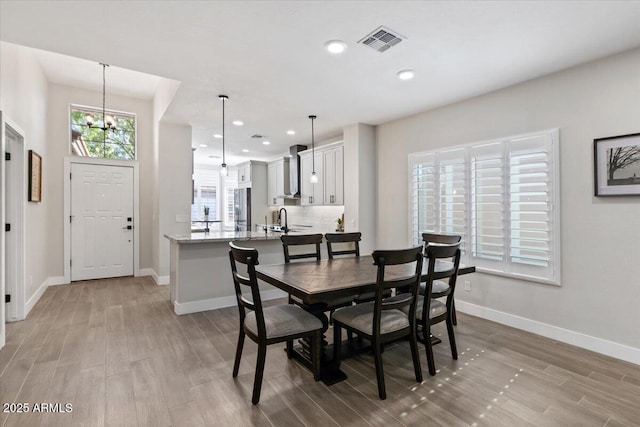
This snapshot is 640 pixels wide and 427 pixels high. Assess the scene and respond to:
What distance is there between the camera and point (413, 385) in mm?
2377

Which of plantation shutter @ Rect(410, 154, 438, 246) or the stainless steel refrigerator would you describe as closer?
plantation shutter @ Rect(410, 154, 438, 246)

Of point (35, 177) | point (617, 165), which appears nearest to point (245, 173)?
point (35, 177)

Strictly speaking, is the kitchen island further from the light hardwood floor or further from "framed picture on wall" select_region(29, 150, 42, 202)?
"framed picture on wall" select_region(29, 150, 42, 202)

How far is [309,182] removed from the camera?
655 cm

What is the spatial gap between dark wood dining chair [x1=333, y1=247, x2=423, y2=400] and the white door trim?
5084 millimetres

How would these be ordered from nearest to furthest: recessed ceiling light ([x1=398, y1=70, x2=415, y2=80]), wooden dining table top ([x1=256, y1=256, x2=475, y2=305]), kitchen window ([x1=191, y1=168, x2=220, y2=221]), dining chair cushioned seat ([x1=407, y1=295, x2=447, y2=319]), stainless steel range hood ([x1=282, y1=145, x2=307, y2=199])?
wooden dining table top ([x1=256, y1=256, x2=475, y2=305]) < dining chair cushioned seat ([x1=407, y1=295, x2=447, y2=319]) < recessed ceiling light ([x1=398, y1=70, x2=415, y2=80]) < stainless steel range hood ([x1=282, y1=145, x2=307, y2=199]) < kitchen window ([x1=191, y1=168, x2=220, y2=221])

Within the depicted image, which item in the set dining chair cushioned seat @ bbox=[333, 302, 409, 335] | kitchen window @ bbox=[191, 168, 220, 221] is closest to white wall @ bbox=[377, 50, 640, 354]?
dining chair cushioned seat @ bbox=[333, 302, 409, 335]

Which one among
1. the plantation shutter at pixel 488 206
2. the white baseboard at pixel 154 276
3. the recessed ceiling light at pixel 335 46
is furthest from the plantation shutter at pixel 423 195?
the white baseboard at pixel 154 276

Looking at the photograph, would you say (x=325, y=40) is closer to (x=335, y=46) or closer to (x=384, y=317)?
(x=335, y=46)

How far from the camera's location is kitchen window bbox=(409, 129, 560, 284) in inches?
130

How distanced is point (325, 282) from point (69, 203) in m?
5.54

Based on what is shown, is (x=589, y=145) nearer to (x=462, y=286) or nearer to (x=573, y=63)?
(x=573, y=63)

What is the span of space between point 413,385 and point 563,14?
9.64ft

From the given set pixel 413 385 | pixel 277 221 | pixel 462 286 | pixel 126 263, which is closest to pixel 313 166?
pixel 277 221
